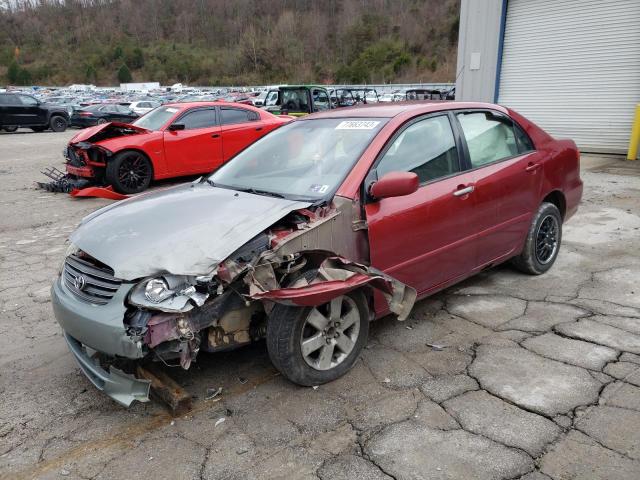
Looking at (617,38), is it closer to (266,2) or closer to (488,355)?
(488,355)

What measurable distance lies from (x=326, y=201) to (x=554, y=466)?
183cm

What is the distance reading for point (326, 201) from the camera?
3.21m

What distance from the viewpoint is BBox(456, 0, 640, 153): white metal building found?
11664 millimetres

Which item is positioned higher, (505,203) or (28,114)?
(505,203)

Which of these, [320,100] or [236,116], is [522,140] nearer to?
[236,116]

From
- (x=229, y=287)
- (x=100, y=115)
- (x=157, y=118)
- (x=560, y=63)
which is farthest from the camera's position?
(x=100, y=115)

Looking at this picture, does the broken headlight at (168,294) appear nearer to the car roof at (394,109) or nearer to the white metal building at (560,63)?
the car roof at (394,109)

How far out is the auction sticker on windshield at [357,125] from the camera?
3.66 meters

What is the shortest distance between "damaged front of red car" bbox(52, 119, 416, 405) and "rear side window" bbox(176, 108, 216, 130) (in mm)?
6458

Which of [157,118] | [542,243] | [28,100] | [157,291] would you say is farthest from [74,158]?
[28,100]

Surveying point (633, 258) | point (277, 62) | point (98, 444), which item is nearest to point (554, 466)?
point (98, 444)

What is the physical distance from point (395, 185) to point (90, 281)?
184cm

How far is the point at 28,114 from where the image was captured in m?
22.1

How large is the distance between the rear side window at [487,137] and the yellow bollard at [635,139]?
8.19 meters
